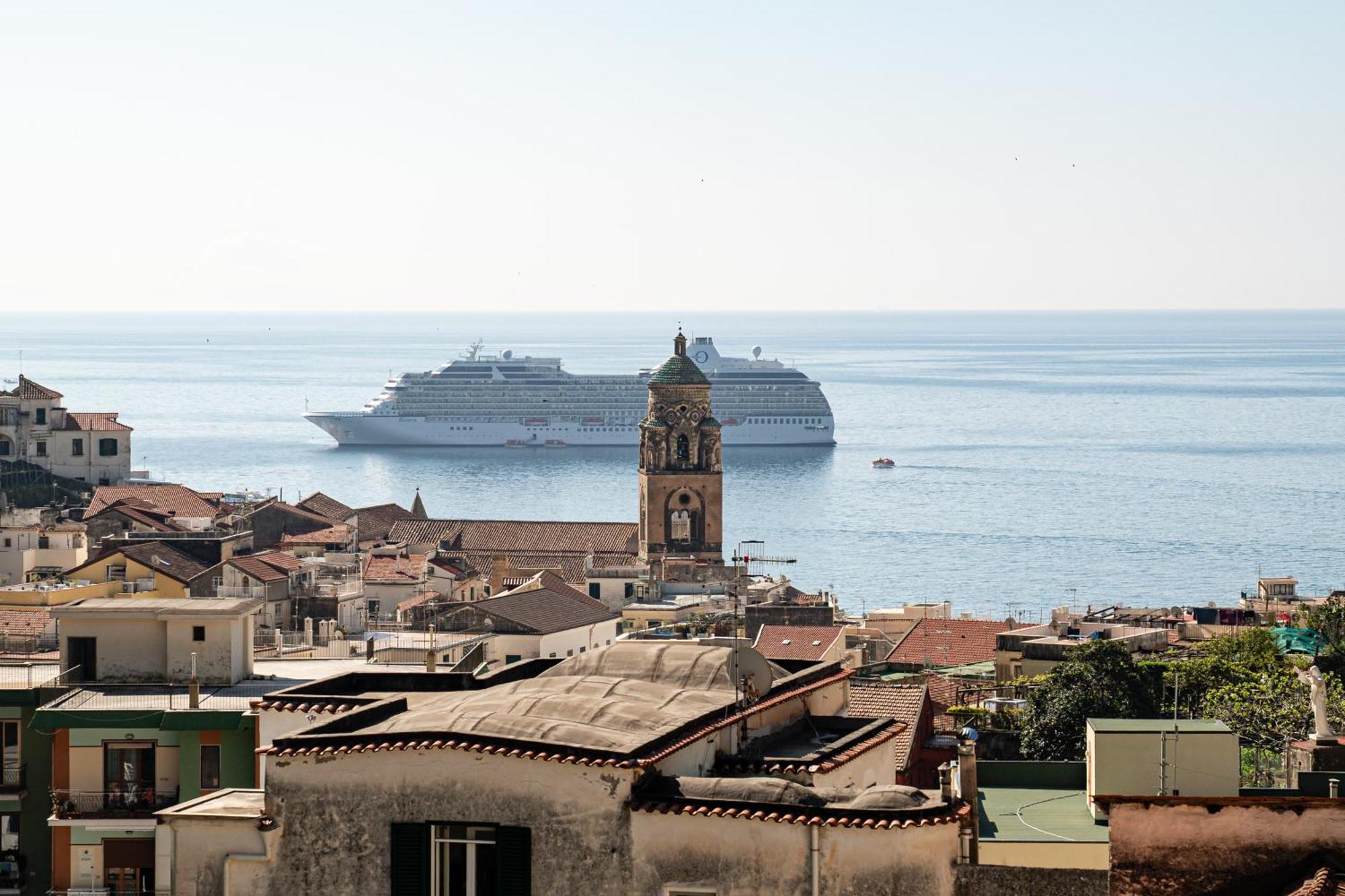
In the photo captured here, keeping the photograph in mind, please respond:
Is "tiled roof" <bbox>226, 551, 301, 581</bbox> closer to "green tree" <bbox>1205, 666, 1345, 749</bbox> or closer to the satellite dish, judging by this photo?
"green tree" <bbox>1205, 666, 1345, 749</bbox>

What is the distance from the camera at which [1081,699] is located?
2908cm

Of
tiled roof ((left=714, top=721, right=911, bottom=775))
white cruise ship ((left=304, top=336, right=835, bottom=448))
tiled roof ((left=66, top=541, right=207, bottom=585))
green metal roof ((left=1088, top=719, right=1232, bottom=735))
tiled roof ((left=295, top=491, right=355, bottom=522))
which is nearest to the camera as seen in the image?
tiled roof ((left=714, top=721, right=911, bottom=775))

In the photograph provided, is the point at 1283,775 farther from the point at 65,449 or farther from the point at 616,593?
the point at 65,449

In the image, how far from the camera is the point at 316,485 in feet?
475

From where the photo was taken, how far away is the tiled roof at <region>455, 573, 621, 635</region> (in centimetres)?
4012

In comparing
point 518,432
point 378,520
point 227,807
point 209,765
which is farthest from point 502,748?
point 518,432

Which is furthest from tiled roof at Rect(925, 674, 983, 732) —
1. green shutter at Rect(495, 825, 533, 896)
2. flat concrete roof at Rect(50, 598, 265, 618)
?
green shutter at Rect(495, 825, 533, 896)

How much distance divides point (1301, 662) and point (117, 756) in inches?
862

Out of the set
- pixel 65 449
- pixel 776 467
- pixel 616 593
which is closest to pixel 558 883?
pixel 616 593

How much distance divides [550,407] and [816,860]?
17056cm

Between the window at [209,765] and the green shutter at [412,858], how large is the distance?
519 cm

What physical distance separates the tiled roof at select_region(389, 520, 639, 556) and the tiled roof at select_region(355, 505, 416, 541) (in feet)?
2.17

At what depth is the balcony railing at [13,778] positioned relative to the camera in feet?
49.6

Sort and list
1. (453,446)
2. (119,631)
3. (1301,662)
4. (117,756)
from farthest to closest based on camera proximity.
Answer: (453,446) → (1301,662) → (119,631) → (117,756)
